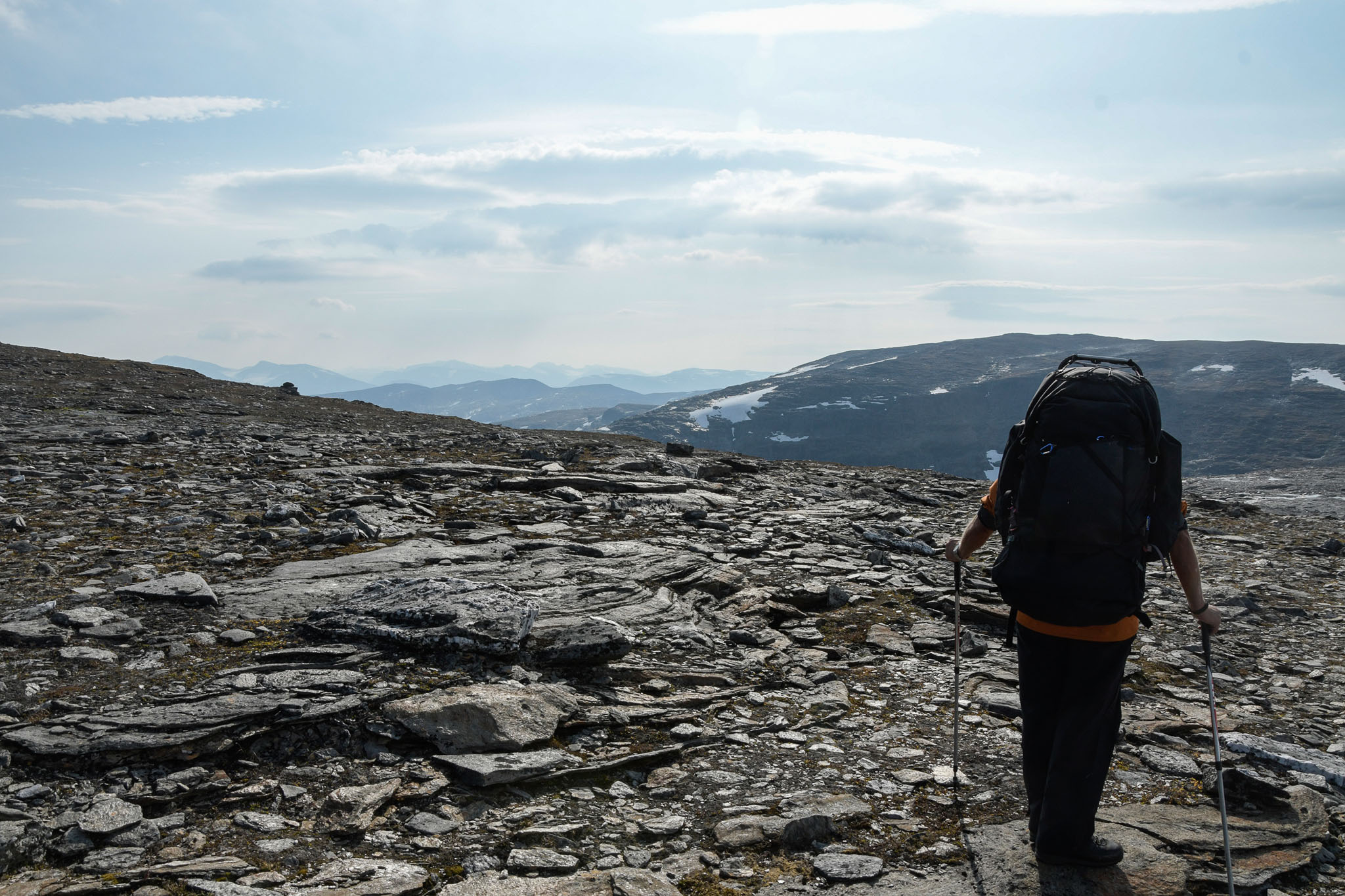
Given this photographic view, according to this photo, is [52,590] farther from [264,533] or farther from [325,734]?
[325,734]

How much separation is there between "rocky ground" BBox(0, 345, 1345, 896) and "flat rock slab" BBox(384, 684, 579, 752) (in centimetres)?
3

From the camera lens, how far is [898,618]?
33.8 ft

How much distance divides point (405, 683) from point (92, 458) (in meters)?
13.6

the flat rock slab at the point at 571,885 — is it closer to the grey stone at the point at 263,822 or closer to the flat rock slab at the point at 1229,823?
the grey stone at the point at 263,822

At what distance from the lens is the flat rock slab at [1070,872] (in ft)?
15.5

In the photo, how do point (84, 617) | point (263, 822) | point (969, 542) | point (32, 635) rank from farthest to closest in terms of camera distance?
point (84, 617)
point (32, 635)
point (969, 542)
point (263, 822)

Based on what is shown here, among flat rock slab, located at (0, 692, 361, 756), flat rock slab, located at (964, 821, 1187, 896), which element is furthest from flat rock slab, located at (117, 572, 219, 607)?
flat rock slab, located at (964, 821, 1187, 896)

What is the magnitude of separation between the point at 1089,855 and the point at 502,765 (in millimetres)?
4004

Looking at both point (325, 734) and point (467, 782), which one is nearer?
point (467, 782)

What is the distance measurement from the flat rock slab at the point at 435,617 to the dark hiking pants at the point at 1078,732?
15.8 feet

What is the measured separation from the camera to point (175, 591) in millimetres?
8641

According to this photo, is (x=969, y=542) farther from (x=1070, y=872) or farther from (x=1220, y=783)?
(x=1070, y=872)

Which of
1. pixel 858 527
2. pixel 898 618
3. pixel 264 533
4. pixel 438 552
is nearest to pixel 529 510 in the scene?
pixel 438 552

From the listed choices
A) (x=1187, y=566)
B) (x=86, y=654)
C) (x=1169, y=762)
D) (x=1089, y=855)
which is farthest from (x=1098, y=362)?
(x=86, y=654)
